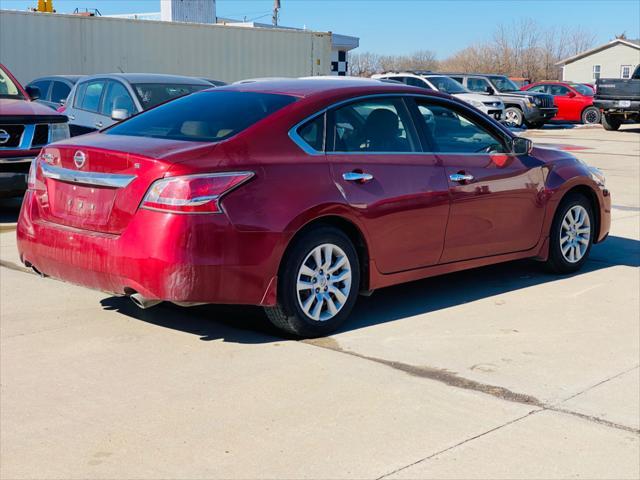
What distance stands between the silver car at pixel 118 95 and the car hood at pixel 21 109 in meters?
0.90

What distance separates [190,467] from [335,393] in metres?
1.04

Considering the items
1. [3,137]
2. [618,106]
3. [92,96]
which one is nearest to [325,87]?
[3,137]

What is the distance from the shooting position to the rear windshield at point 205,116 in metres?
5.46

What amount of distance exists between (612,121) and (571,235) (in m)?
23.4

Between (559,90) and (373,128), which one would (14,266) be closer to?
(373,128)

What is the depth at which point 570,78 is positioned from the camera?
73750mm

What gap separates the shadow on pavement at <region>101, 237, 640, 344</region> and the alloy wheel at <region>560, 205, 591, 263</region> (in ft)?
0.64

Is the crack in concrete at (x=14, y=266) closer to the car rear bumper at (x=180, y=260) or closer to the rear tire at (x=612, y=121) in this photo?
the car rear bumper at (x=180, y=260)

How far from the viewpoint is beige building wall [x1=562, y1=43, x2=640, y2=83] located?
68375mm

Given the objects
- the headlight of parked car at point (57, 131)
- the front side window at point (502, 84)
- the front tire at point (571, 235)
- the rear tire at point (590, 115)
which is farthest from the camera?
the rear tire at point (590, 115)

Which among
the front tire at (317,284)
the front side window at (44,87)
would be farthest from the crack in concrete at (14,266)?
the front side window at (44,87)

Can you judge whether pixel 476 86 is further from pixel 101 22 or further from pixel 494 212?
pixel 494 212

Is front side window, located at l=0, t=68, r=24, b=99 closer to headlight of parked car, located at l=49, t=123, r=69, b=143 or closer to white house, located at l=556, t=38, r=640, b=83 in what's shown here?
headlight of parked car, located at l=49, t=123, r=69, b=143

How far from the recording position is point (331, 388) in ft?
15.0
